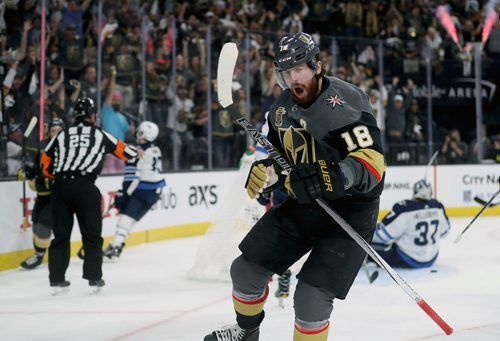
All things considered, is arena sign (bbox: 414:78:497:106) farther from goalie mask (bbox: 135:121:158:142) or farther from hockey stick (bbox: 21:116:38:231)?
hockey stick (bbox: 21:116:38:231)

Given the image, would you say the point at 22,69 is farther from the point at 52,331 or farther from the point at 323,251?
the point at 323,251

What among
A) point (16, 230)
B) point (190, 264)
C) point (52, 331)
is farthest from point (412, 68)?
point (52, 331)

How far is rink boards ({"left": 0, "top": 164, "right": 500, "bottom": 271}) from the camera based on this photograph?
6.91 m

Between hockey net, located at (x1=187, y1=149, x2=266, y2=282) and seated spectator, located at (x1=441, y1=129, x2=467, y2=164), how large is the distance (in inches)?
242

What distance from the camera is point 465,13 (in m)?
14.3

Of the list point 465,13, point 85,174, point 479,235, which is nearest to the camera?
point 85,174

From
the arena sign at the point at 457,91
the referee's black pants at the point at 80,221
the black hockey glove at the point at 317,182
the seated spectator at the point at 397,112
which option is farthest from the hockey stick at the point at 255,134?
the arena sign at the point at 457,91

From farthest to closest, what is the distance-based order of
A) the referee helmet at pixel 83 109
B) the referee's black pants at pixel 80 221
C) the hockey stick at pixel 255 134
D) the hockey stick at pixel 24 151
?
1. the hockey stick at pixel 24 151
2. the referee helmet at pixel 83 109
3. the referee's black pants at pixel 80 221
4. the hockey stick at pixel 255 134

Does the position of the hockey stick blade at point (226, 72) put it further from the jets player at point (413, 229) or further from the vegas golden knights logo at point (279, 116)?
the jets player at point (413, 229)

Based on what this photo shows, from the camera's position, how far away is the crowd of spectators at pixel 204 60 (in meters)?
7.57

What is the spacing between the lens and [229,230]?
20.6 ft

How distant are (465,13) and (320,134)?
39.0 feet

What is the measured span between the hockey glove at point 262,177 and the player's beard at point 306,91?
252mm

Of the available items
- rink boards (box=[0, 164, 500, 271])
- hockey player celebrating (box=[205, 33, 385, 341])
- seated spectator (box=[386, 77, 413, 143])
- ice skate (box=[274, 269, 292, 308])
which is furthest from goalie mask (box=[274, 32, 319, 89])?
seated spectator (box=[386, 77, 413, 143])
